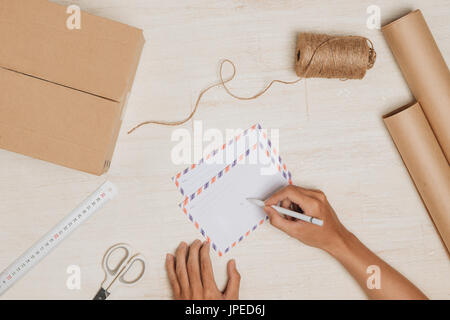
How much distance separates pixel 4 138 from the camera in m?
0.68

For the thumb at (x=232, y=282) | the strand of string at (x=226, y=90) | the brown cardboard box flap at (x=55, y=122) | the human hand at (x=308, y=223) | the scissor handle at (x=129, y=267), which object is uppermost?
the strand of string at (x=226, y=90)

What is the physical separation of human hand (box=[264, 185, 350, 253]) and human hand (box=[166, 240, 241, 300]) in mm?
163

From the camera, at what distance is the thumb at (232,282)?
795 millimetres

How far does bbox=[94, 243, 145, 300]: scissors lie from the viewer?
791 millimetres

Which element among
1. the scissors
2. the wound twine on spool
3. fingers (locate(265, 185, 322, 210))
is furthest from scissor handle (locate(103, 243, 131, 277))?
the wound twine on spool

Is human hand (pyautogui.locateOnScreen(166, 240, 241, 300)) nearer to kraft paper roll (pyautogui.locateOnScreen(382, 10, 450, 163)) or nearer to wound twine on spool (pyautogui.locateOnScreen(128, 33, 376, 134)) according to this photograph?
wound twine on spool (pyautogui.locateOnScreen(128, 33, 376, 134))

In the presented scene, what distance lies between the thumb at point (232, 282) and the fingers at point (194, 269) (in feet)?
0.23

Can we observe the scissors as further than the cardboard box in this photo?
Yes

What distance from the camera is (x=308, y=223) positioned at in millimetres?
764

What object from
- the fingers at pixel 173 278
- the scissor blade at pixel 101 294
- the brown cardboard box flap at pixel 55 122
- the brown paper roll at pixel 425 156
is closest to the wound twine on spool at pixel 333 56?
the brown paper roll at pixel 425 156

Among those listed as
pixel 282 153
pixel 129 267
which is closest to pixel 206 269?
pixel 129 267

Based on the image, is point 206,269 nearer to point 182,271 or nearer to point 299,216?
point 182,271

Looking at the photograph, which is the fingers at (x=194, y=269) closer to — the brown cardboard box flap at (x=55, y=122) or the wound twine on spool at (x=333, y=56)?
the brown cardboard box flap at (x=55, y=122)

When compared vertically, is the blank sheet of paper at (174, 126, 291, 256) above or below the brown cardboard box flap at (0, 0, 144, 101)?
below
